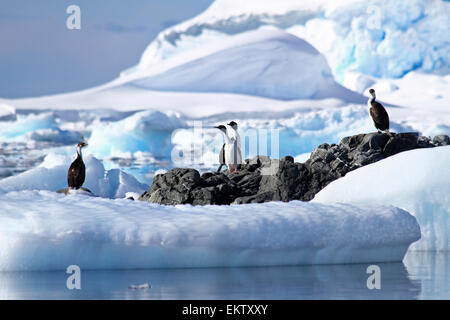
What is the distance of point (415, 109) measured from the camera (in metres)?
38.5

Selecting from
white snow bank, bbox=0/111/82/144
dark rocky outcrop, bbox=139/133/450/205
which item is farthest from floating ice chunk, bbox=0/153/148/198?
white snow bank, bbox=0/111/82/144

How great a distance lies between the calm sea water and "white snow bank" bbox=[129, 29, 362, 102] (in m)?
31.3

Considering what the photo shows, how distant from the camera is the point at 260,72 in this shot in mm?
38531

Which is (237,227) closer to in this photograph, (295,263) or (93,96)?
(295,263)

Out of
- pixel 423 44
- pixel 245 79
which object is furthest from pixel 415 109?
pixel 245 79

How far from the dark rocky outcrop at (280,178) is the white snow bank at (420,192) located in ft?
6.31

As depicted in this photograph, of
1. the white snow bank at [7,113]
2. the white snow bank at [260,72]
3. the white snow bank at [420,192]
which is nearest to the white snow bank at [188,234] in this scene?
the white snow bank at [420,192]

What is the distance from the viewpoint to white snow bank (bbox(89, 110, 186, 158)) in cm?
2800

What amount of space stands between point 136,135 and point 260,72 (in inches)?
462

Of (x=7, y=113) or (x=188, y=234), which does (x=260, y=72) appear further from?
(x=188, y=234)

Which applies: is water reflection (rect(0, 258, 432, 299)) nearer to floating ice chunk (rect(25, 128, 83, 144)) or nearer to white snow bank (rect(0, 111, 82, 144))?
floating ice chunk (rect(25, 128, 83, 144))

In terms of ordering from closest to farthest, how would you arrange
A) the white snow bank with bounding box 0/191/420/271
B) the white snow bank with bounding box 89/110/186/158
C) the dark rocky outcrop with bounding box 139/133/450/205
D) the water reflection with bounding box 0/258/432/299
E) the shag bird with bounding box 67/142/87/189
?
the water reflection with bounding box 0/258/432/299, the white snow bank with bounding box 0/191/420/271, the dark rocky outcrop with bounding box 139/133/450/205, the shag bird with bounding box 67/142/87/189, the white snow bank with bounding box 89/110/186/158

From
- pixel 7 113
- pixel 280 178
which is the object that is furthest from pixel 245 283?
pixel 7 113

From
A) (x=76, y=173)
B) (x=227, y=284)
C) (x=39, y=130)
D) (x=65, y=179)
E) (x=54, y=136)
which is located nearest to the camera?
(x=227, y=284)
